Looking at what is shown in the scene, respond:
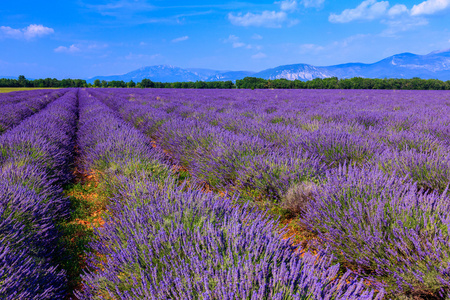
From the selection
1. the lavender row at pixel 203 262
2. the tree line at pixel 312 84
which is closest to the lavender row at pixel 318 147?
the lavender row at pixel 203 262

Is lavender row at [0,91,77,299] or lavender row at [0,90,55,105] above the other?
lavender row at [0,90,55,105]

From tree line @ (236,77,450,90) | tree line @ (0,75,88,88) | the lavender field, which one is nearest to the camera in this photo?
the lavender field

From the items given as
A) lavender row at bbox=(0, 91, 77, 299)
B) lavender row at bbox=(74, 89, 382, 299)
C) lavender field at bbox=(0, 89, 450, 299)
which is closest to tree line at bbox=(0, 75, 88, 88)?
lavender row at bbox=(0, 91, 77, 299)

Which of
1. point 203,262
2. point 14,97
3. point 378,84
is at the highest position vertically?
point 378,84

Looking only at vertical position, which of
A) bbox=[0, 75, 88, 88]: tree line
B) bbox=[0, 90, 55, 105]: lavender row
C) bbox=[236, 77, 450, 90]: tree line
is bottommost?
bbox=[0, 90, 55, 105]: lavender row

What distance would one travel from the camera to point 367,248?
1570 millimetres

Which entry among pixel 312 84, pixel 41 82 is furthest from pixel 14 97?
pixel 41 82

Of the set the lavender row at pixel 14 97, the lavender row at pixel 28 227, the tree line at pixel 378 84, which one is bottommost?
the lavender row at pixel 28 227

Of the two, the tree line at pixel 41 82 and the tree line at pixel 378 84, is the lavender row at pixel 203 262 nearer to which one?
the tree line at pixel 378 84

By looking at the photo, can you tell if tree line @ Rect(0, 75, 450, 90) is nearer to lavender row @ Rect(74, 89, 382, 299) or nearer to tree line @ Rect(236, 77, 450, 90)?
tree line @ Rect(236, 77, 450, 90)

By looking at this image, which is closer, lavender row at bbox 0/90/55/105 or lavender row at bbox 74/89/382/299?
lavender row at bbox 74/89/382/299

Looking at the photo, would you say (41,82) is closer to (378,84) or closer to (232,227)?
(378,84)

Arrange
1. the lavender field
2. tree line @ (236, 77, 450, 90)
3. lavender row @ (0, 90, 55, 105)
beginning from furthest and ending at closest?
tree line @ (236, 77, 450, 90) < lavender row @ (0, 90, 55, 105) < the lavender field

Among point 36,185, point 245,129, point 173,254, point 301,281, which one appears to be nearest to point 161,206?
point 173,254
